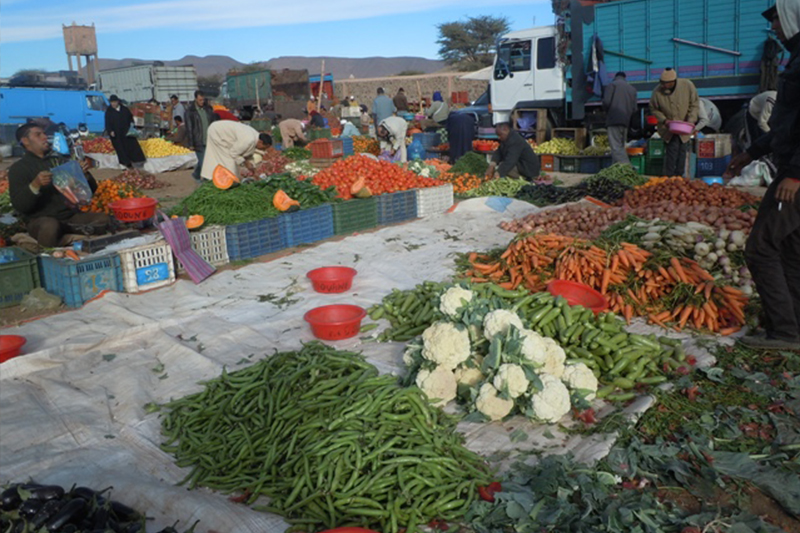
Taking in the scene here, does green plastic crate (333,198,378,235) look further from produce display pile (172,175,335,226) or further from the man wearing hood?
the man wearing hood

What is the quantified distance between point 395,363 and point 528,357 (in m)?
1.10

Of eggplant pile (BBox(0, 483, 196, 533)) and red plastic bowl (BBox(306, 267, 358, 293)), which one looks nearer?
eggplant pile (BBox(0, 483, 196, 533))

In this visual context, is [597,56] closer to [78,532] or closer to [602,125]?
[602,125]

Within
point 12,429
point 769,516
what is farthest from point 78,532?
point 769,516

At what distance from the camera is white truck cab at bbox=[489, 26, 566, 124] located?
14.9m

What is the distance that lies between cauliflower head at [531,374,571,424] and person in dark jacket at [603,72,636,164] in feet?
31.0

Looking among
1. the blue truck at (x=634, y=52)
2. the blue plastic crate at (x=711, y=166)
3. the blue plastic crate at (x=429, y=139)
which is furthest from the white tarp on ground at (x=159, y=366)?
the blue plastic crate at (x=429, y=139)

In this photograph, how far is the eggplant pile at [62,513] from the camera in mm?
2377

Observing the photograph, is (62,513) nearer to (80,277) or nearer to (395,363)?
(395,363)

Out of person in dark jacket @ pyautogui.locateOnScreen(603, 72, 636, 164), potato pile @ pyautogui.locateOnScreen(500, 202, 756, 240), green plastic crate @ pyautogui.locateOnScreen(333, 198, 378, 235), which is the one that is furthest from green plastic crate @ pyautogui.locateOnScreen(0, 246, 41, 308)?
person in dark jacket @ pyautogui.locateOnScreen(603, 72, 636, 164)

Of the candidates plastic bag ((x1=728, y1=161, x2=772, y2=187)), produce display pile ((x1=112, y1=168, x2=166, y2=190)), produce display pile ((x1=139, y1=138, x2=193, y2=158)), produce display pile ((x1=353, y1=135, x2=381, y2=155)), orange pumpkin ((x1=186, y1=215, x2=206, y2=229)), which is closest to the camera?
orange pumpkin ((x1=186, y1=215, x2=206, y2=229))

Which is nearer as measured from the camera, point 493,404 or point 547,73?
point 493,404

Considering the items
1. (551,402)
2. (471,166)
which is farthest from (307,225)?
(471,166)

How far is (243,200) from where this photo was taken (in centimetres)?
733
